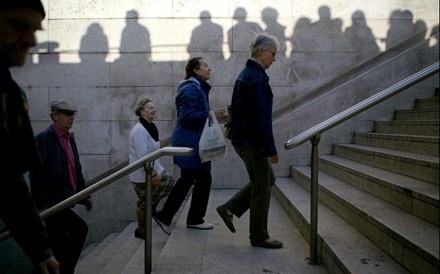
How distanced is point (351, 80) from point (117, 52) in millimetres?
3703

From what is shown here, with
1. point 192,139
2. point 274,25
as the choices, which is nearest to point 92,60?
point 274,25

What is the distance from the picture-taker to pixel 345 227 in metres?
3.13

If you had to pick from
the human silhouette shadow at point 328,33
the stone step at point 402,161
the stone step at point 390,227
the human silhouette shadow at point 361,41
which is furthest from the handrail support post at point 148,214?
the human silhouette shadow at point 361,41

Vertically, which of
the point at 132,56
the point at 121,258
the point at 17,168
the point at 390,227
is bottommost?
the point at 121,258

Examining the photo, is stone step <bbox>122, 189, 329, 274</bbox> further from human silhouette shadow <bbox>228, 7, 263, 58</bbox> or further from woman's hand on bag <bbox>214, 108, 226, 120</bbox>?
human silhouette shadow <bbox>228, 7, 263, 58</bbox>

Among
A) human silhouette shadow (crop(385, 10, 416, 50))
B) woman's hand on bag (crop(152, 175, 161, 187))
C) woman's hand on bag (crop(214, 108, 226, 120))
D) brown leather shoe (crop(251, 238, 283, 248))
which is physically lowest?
brown leather shoe (crop(251, 238, 283, 248))

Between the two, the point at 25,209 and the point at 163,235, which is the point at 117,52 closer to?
the point at 163,235

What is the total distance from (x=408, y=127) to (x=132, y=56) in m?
4.12

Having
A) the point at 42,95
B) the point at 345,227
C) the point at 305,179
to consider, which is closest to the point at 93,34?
the point at 42,95

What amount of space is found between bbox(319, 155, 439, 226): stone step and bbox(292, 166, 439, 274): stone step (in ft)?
0.17

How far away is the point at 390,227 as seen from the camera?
96.8 inches

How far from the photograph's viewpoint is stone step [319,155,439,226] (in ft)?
8.07

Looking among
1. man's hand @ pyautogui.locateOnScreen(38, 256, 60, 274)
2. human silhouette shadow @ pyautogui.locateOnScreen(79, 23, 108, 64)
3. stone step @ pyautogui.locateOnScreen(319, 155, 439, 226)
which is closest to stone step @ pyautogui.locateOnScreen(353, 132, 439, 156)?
stone step @ pyautogui.locateOnScreen(319, 155, 439, 226)

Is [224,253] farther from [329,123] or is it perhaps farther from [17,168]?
[17,168]
